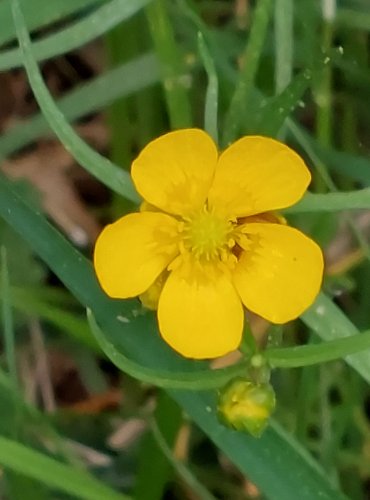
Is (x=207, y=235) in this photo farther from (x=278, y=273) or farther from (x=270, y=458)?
(x=270, y=458)

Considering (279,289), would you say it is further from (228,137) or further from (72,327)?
(72,327)

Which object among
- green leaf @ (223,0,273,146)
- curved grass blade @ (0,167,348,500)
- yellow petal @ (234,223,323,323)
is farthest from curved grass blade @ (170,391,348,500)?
green leaf @ (223,0,273,146)

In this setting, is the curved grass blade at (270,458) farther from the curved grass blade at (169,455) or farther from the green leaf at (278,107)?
the green leaf at (278,107)

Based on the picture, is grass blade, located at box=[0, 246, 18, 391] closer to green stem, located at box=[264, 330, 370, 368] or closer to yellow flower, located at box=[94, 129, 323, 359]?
yellow flower, located at box=[94, 129, 323, 359]

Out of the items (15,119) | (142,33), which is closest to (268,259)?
(142,33)

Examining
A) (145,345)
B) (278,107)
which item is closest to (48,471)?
(145,345)
